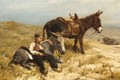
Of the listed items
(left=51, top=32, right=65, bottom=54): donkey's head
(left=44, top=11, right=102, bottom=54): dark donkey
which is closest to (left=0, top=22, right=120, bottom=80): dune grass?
(left=51, top=32, right=65, bottom=54): donkey's head

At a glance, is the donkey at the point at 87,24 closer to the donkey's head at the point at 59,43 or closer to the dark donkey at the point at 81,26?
the dark donkey at the point at 81,26

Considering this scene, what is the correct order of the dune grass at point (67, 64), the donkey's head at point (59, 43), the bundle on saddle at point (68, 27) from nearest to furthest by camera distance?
the dune grass at point (67, 64)
the donkey's head at point (59, 43)
the bundle on saddle at point (68, 27)

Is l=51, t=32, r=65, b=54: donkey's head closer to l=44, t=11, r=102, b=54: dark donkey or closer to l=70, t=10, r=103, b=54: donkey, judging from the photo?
l=44, t=11, r=102, b=54: dark donkey

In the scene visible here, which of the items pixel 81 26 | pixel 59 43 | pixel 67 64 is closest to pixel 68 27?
pixel 81 26

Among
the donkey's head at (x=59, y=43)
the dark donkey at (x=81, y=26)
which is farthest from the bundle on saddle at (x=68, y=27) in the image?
the donkey's head at (x=59, y=43)

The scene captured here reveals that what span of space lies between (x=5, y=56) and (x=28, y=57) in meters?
2.26

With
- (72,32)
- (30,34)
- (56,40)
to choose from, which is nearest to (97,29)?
(72,32)

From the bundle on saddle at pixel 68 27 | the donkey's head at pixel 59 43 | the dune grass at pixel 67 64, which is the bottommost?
the dune grass at pixel 67 64

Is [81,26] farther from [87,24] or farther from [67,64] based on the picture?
[67,64]

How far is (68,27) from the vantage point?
56.0ft

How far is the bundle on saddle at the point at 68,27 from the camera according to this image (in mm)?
16891

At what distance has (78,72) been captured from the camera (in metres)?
13.6

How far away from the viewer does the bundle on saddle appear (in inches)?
665

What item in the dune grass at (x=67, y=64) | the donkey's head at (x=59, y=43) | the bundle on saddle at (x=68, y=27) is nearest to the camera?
the dune grass at (x=67, y=64)
